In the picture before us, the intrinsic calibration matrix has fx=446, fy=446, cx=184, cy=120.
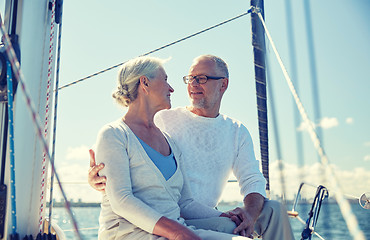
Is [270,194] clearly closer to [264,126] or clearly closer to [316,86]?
[264,126]

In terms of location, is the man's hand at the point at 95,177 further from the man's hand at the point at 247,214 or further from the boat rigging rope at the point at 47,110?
the man's hand at the point at 247,214

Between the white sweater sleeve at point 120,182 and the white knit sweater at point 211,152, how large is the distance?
618 millimetres

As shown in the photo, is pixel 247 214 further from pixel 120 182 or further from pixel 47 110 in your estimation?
pixel 47 110

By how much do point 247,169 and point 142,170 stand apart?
0.70 meters

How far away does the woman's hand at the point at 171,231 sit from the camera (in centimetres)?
137

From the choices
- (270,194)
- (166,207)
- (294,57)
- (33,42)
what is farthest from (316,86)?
(270,194)

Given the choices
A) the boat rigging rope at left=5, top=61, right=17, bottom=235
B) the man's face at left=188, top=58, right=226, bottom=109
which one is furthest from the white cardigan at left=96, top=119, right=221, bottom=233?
the man's face at left=188, top=58, right=226, bottom=109

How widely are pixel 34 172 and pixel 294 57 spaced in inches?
35.6

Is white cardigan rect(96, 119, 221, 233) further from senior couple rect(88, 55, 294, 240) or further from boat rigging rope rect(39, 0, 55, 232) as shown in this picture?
boat rigging rope rect(39, 0, 55, 232)

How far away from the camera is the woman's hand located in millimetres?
1365

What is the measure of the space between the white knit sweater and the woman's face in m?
0.40

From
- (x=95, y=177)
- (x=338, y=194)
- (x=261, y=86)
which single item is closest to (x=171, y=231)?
(x=95, y=177)

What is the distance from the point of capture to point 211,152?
6.82 ft

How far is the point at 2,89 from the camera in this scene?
1.34 metres
